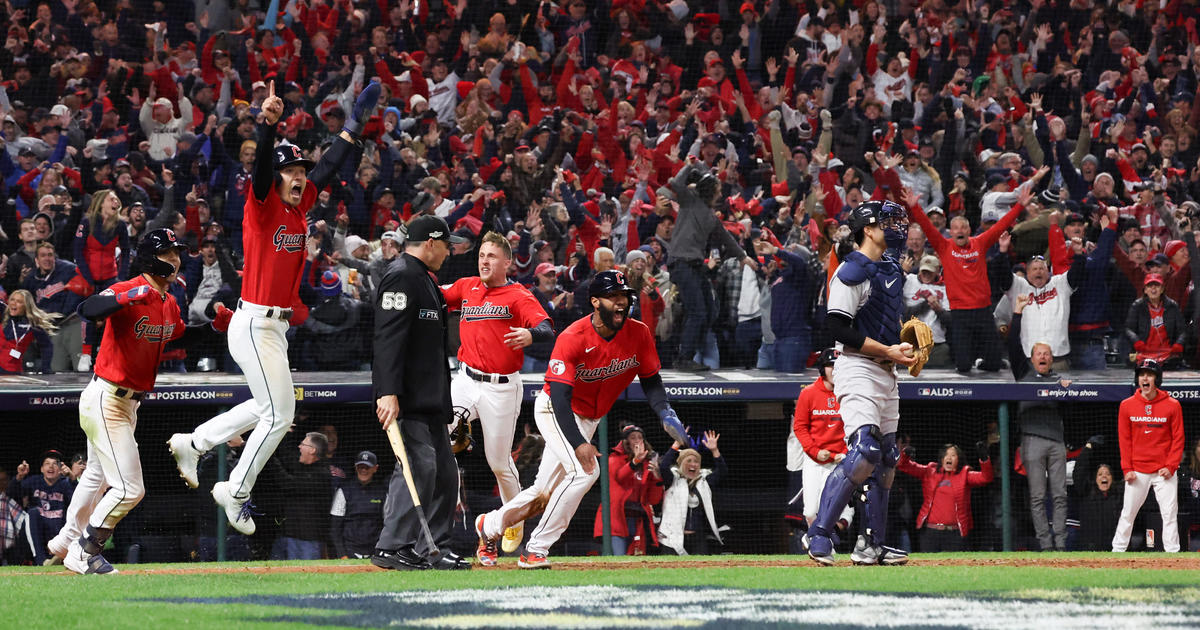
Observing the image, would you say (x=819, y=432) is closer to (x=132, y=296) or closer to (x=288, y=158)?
(x=288, y=158)

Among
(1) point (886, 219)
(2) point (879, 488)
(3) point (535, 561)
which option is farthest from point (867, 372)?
(3) point (535, 561)

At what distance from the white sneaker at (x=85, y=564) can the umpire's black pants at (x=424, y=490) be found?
1.53 meters

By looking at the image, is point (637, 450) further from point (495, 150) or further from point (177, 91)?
point (177, 91)

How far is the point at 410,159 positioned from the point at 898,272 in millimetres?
7285

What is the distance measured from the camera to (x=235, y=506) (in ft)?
23.4

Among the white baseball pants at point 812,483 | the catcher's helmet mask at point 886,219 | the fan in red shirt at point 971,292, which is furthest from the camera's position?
the fan in red shirt at point 971,292

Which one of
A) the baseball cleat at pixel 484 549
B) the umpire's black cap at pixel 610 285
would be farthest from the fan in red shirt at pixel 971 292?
the baseball cleat at pixel 484 549

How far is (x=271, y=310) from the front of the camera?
23.5ft

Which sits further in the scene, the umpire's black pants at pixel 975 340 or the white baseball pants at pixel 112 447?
the umpire's black pants at pixel 975 340

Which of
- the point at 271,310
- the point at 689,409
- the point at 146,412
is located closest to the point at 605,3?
the point at 689,409

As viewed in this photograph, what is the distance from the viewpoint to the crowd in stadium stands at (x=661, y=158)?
1188cm

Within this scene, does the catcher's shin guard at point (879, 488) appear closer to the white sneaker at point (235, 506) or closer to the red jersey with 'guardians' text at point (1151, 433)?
the white sneaker at point (235, 506)

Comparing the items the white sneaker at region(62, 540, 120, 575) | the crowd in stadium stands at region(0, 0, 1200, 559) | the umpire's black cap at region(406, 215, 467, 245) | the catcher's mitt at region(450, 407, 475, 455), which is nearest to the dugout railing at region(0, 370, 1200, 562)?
the crowd in stadium stands at region(0, 0, 1200, 559)

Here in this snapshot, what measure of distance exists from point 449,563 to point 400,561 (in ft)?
0.91
